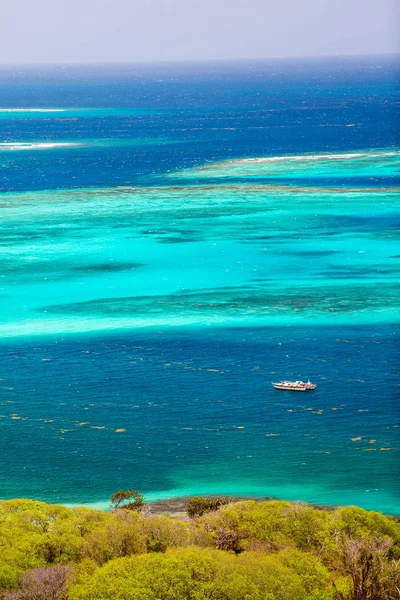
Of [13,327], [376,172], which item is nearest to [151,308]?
[13,327]

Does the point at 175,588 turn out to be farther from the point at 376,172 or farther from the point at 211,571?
the point at 376,172

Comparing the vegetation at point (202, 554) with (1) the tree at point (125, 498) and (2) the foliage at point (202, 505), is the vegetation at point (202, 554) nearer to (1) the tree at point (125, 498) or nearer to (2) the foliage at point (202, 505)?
(2) the foliage at point (202, 505)

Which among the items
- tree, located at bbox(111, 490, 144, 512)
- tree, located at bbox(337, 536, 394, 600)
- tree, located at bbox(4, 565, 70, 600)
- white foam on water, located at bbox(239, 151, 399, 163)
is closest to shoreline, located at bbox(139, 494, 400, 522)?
tree, located at bbox(111, 490, 144, 512)

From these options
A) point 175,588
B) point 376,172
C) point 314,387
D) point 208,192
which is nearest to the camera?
point 175,588

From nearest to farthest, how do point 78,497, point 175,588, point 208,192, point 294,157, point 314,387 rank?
point 175,588, point 78,497, point 314,387, point 208,192, point 294,157

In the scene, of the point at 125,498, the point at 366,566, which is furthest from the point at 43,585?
the point at 125,498

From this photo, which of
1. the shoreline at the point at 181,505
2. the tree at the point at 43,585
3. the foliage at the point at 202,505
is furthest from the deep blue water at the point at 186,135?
the tree at the point at 43,585

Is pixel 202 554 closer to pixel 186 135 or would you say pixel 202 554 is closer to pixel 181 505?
pixel 181 505
